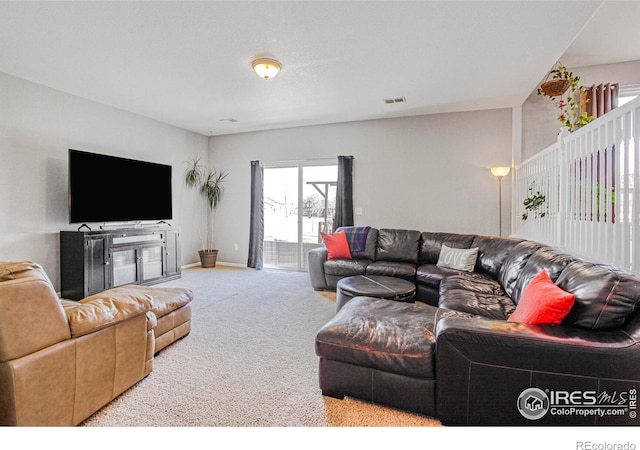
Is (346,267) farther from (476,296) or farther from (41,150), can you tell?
(41,150)

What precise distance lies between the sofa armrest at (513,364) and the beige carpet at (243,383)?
26cm

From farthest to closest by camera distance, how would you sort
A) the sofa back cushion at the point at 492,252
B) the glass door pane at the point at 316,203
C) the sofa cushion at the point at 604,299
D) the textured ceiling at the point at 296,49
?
the glass door pane at the point at 316,203 < the sofa back cushion at the point at 492,252 < the textured ceiling at the point at 296,49 < the sofa cushion at the point at 604,299

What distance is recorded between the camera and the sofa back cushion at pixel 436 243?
4.06m

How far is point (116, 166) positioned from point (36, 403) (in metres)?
3.83

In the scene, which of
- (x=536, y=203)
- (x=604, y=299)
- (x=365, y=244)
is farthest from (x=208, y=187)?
(x=604, y=299)

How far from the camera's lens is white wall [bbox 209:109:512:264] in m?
4.69

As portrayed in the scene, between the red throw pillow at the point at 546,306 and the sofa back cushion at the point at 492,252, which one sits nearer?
the red throw pillow at the point at 546,306

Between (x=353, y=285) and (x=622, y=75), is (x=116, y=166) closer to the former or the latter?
(x=353, y=285)

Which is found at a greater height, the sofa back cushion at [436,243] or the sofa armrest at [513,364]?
the sofa back cushion at [436,243]

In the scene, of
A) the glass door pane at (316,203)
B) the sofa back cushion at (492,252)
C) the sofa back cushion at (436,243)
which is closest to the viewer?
the sofa back cushion at (492,252)

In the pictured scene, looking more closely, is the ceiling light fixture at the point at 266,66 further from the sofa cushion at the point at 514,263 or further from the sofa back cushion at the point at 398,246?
the sofa cushion at the point at 514,263

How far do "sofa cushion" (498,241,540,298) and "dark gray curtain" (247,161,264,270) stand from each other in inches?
166

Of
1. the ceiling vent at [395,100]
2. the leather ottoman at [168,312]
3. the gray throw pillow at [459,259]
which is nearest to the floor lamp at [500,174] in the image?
the gray throw pillow at [459,259]

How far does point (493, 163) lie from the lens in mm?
4664
